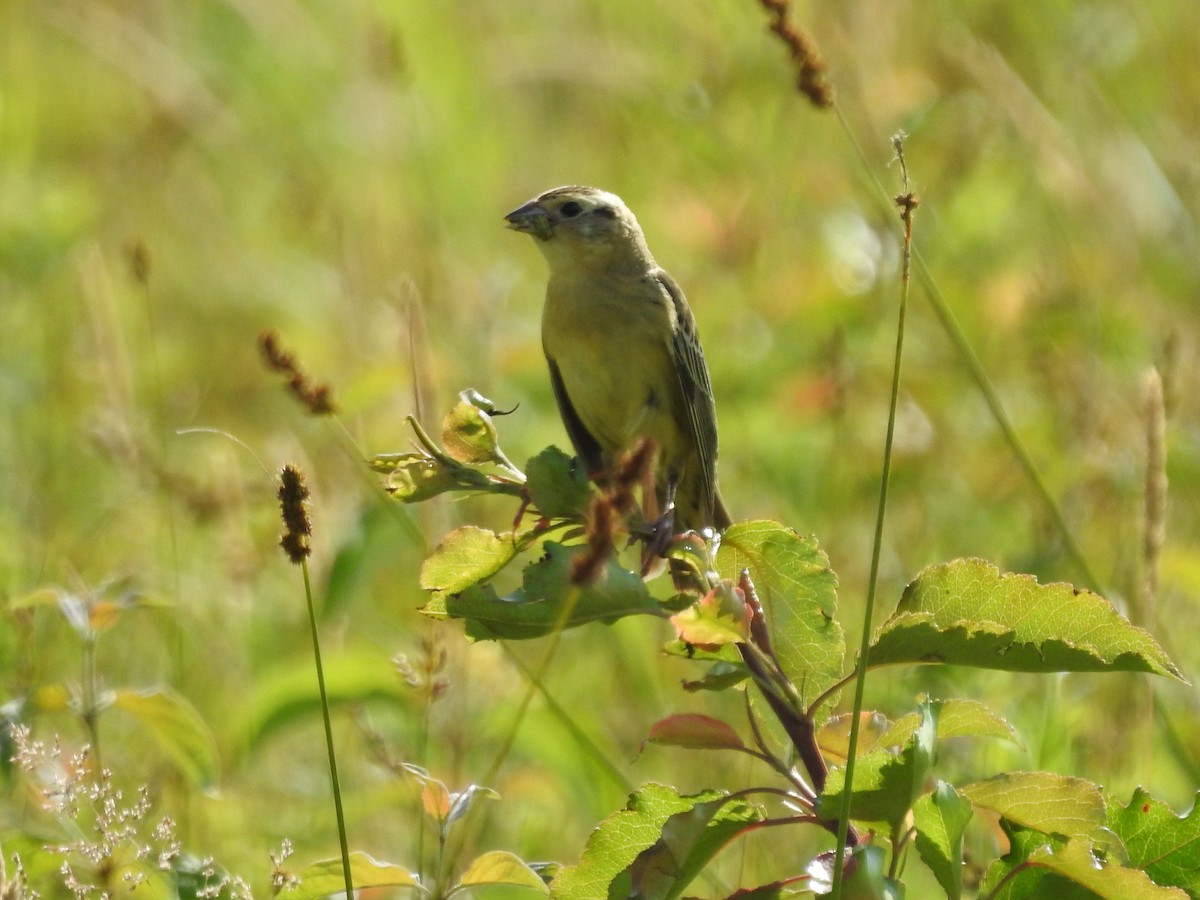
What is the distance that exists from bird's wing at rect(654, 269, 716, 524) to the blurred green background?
1.37 feet

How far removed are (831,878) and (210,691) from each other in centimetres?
322

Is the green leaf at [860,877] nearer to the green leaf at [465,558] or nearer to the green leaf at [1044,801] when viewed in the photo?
the green leaf at [1044,801]

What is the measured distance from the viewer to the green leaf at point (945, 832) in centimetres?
185

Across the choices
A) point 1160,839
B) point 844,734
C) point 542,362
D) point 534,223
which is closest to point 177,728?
point 844,734

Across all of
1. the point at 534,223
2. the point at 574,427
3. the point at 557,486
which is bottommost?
the point at 557,486

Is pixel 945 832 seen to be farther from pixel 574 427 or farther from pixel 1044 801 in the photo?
pixel 574 427

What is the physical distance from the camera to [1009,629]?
1.93 m

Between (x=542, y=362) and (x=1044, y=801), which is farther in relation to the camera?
(x=542, y=362)

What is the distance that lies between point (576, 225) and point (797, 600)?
269cm

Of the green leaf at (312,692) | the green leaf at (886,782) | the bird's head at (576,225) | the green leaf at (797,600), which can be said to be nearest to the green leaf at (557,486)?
the green leaf at (797,600)

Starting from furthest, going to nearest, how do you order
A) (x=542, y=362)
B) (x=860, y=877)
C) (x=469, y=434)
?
(x=542, y=362) → (x=469, y=434) → (x=860, y=877)

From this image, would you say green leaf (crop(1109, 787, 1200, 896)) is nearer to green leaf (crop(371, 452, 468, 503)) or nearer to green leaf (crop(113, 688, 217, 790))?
green leaf (crop(371, 452, 468, 503))

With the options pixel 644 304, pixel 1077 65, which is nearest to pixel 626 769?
pixel 644 304

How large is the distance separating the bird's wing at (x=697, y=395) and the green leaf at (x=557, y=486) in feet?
7.24
